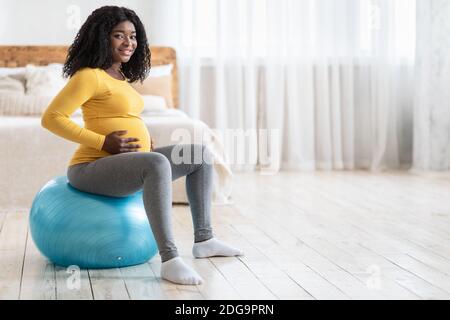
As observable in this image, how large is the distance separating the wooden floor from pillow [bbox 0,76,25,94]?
3.44ft

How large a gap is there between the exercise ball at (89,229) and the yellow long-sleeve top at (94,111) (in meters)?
0.16

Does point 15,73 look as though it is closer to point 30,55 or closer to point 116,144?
point 30,55

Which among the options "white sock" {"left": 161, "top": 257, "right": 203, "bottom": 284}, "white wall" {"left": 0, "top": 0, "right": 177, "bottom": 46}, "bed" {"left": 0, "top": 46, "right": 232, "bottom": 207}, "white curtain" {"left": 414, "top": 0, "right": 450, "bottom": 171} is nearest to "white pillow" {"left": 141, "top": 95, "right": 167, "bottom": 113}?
"bed" {"left": 0, "top": 46, "right": 232, "bottom": 207}

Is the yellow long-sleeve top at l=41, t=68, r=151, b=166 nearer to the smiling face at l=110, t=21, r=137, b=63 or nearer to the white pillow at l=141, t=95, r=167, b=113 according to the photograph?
the smiling face at l=110, t=21, r=137, b=63

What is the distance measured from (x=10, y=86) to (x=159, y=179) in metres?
2.57

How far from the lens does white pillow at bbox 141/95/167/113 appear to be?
16.0 ft

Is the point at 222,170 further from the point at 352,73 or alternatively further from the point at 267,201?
the point at 352,73

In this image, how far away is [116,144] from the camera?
277cm

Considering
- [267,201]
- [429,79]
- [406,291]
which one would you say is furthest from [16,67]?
[406,291]

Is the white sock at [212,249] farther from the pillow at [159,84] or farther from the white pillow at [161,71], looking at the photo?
the white pillow at [161,71]

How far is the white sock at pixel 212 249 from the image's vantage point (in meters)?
2.99

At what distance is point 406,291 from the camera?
2.52 meters

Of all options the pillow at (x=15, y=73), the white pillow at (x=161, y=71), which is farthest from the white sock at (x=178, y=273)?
the white pillow at (x=161, y=71)
